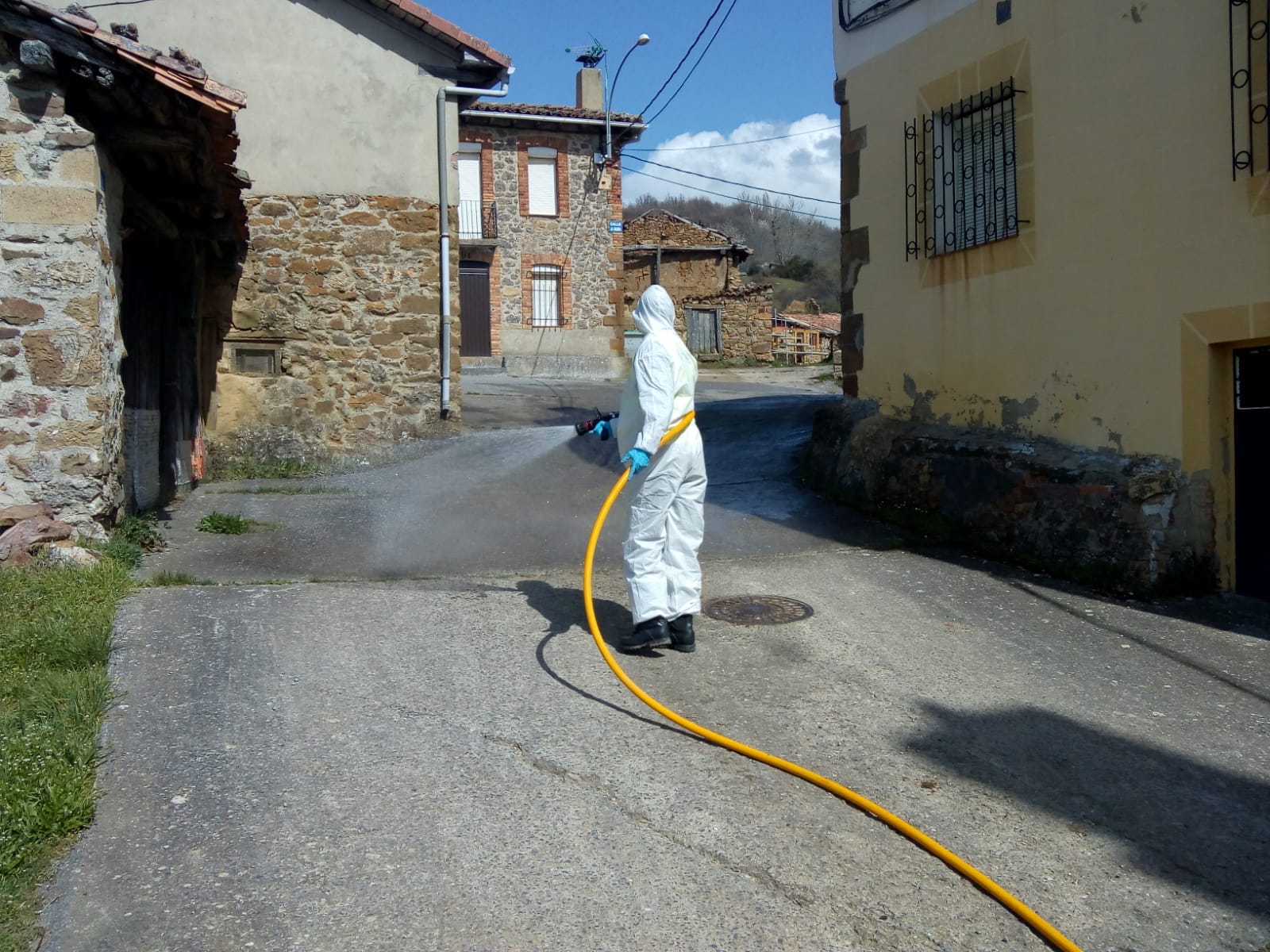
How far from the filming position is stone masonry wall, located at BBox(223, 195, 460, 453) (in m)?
11.0

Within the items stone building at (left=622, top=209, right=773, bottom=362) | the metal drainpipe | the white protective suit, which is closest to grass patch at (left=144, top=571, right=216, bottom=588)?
the white protective suit

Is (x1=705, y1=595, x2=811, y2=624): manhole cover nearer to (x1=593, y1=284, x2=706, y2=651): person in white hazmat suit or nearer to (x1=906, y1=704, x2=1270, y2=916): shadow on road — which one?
(x1=593, y1=284, x2=706, y2=651): person in white hazmat suit

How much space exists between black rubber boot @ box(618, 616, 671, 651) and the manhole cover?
0.68 meters

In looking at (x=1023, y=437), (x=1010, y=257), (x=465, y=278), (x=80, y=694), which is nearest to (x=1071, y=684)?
(x=1023, y=437)

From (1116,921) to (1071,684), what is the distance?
6.64ft

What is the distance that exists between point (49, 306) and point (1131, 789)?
20.0 ft

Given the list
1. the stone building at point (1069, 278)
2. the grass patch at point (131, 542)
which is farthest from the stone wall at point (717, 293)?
the grass patch at point (131, 542)

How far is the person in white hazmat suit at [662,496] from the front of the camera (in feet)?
16.6

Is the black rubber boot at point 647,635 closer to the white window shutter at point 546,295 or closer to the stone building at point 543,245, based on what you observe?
the stone building at point 543,245

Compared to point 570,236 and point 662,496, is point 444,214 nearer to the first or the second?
point 662,496

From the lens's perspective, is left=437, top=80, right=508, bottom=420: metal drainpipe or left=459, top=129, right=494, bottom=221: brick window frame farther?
left=459, top=129, right=494, bottom=221: brick window frame

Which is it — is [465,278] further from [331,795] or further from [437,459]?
[331,795]

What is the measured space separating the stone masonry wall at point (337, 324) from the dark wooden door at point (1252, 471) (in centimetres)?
790

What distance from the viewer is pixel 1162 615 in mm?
5996
